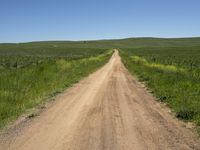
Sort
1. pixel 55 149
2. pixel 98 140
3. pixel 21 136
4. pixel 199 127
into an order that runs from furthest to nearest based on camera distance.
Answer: pixel 199 127 < pixel 21 136 < pixel 98 140 < pixel 55 149

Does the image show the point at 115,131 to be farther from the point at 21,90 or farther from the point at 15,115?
the point at 21,90

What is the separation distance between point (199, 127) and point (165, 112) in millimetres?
2412

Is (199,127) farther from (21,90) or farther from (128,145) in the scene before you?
(21,90)

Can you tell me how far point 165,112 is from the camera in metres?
11.8

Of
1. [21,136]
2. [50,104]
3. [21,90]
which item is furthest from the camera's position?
[21,90]

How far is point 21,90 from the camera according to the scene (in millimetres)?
16047

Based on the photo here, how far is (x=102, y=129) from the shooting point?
29.8ft

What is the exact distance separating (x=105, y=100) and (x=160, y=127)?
4.95m

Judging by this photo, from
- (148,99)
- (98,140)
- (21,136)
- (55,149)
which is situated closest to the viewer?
(55,149)

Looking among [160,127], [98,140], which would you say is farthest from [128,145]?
[160,127]

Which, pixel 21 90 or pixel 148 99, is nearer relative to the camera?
pixel 148 99

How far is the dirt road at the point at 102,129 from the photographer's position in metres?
7.70

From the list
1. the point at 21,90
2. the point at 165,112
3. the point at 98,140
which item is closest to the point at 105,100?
the point at 165,112

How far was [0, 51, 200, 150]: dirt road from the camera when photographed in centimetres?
770
